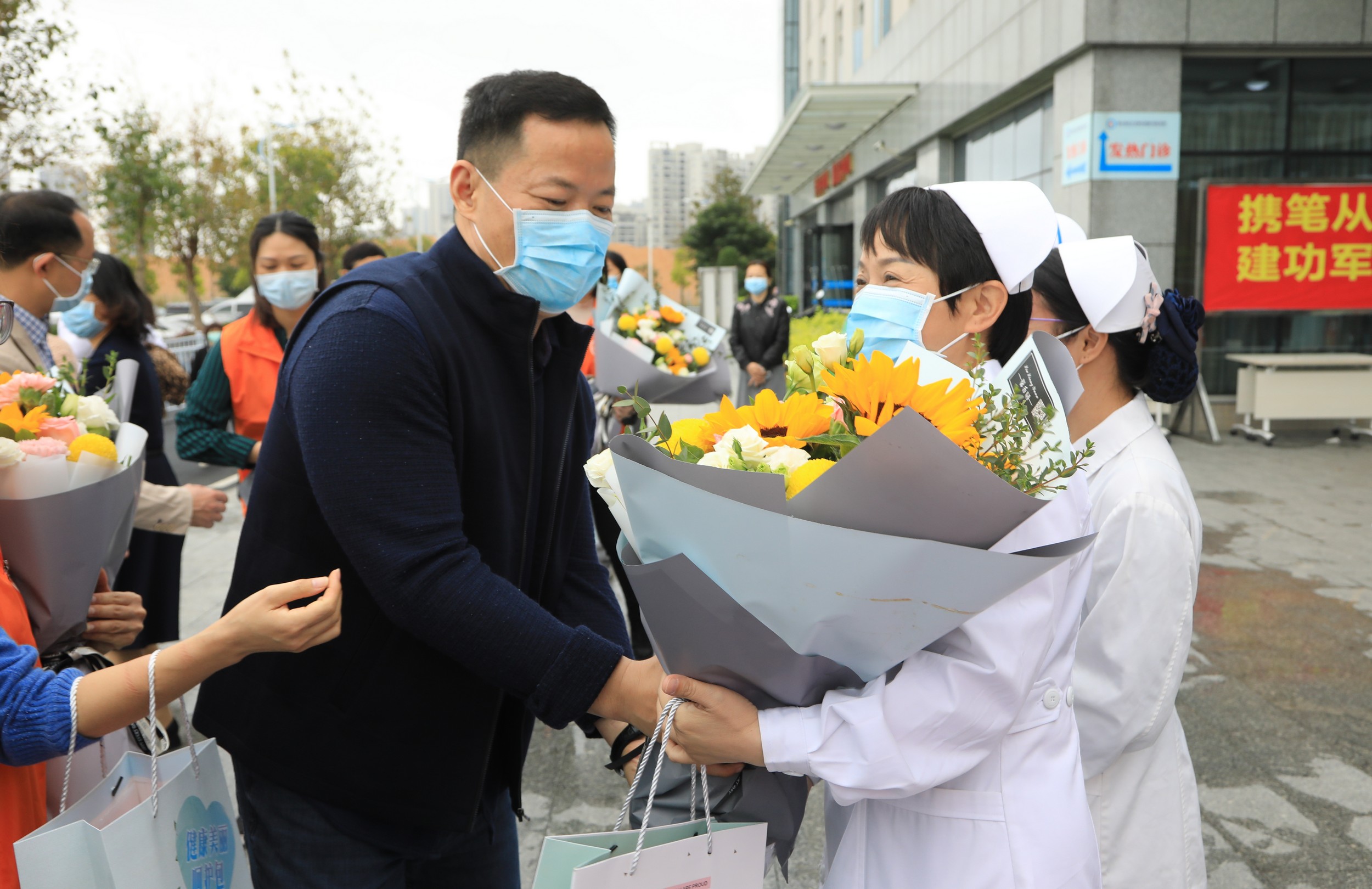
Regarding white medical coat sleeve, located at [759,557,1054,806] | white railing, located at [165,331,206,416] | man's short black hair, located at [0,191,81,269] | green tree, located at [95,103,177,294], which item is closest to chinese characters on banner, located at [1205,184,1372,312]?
man's short black hair, located at [0,191,81,269]

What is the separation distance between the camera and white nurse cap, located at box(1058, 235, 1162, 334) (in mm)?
2152

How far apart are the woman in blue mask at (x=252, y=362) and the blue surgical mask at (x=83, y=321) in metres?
0.66

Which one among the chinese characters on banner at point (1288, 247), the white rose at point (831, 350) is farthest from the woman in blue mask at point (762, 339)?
the white rose at point (831, 350)

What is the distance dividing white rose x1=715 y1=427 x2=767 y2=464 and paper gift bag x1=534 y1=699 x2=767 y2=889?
38 cm

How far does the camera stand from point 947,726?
1290 mm

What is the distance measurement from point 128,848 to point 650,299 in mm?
5144

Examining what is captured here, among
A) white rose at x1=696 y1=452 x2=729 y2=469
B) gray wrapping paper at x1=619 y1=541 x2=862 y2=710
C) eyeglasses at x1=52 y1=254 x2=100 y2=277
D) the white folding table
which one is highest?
eyeglasses at x1=52 y1=254 x2=100 y2=277

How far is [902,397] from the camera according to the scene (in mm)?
1244

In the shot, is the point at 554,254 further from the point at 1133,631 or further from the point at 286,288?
the point at 286,288

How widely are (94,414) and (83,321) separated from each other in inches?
124

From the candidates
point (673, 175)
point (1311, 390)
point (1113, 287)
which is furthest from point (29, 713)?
point (673, 175)

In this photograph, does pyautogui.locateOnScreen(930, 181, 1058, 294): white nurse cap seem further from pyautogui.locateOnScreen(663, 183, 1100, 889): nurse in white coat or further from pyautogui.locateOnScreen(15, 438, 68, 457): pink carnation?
pyautogui.locateOnScreen(15, 438, 68, 457): pink carnation

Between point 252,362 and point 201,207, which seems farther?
point 201,207

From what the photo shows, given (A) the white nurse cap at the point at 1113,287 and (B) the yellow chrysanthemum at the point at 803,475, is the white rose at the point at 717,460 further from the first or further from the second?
(A) the white nurse cap at the point at 1113,287
